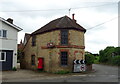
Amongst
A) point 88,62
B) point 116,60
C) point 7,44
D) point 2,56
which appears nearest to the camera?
point 2,56

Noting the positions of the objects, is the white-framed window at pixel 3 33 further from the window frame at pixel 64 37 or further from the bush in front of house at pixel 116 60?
the bush in front of house at pixel 116 60

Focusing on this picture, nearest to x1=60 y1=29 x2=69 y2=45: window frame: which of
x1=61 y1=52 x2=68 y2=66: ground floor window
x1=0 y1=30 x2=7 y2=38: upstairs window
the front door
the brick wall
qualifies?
the brick wall

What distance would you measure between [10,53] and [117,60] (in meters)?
24.4

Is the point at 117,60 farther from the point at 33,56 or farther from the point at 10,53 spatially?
the point at 10,53

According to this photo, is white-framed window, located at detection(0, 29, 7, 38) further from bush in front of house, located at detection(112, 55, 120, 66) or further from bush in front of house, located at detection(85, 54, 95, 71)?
bush in front of house, located at detection(112, 55, 120, 66)

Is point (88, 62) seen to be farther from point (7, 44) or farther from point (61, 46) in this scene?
point (7, 44)

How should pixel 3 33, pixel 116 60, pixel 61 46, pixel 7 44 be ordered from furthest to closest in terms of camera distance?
pixel 116 60 → pixel 3 33 → pixel 7 44 → pixel 61 46

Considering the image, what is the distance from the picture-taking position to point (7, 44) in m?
25.9

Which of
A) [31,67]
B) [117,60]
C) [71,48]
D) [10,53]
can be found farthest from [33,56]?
[117,60]

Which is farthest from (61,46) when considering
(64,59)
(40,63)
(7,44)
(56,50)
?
(7,44)

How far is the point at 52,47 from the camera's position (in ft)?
79.0

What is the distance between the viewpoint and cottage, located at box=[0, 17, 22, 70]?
83.5 ft

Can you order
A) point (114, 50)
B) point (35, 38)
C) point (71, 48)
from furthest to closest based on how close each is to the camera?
point (114, 50)
point (35, 38)
point (71, 48)

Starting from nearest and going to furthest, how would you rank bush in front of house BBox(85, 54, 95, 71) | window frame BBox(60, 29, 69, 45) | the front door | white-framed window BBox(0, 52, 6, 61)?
window frame BBox(60, 29, 69, 45), white-framed window BBox(0, 52, 6, 61), the front door, bush in front of house BBox(85, 54, 95, 71)
